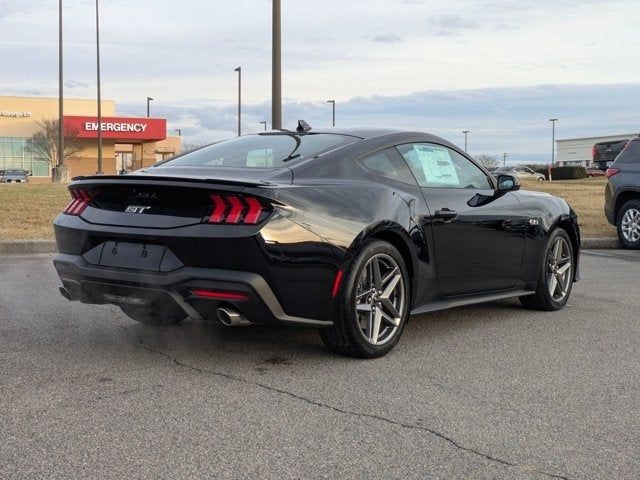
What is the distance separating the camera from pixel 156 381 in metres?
4.12

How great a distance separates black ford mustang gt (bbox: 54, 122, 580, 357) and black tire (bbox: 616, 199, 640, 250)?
6980 millimetres

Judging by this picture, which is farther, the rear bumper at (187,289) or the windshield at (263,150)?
the windshield at (263,150)

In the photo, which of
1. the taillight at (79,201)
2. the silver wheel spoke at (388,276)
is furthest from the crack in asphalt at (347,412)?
the silver wheel spoke at (388,276)

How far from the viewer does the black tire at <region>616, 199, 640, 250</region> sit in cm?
1181

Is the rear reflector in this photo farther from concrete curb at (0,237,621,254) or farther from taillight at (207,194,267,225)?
concrete curb at (0,237,621,254)

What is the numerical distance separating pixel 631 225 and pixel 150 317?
9168mm

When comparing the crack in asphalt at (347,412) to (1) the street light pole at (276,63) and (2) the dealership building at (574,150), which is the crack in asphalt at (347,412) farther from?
(2) the dealership building at (574,150)

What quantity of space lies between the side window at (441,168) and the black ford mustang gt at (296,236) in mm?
16

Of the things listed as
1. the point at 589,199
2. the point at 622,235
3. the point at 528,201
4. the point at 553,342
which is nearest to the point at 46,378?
the point at 553,342

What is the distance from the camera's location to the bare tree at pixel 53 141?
189 feet

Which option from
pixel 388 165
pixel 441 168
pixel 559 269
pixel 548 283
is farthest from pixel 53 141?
pixel 388 165

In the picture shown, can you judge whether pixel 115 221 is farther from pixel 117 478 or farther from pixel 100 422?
pixel 117 478

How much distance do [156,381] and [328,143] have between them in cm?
193

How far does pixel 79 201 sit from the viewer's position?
4.75 metres
